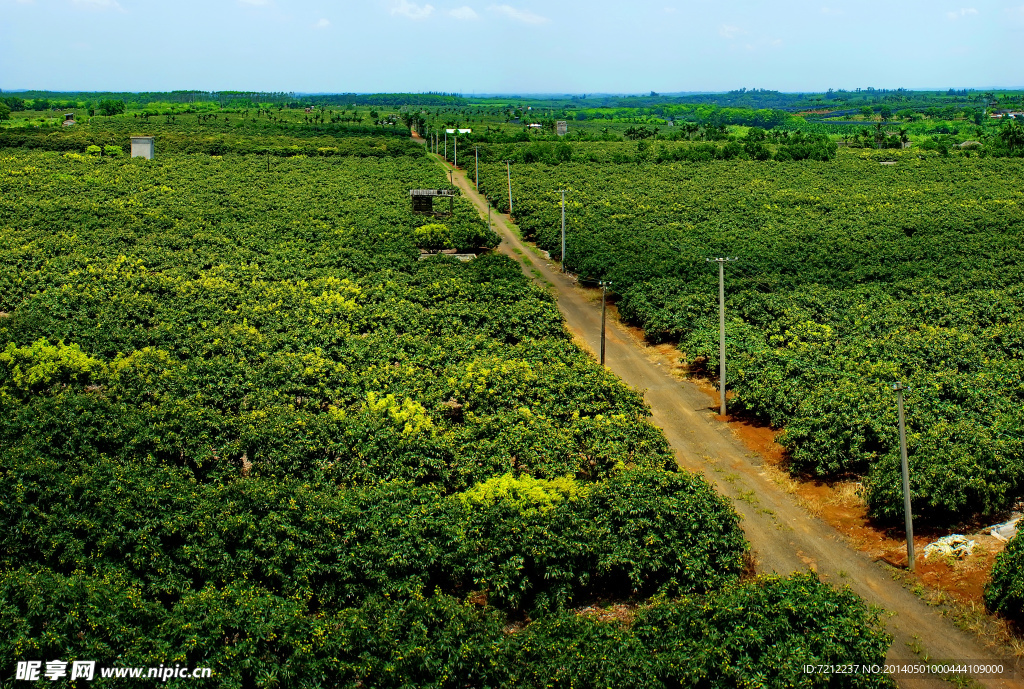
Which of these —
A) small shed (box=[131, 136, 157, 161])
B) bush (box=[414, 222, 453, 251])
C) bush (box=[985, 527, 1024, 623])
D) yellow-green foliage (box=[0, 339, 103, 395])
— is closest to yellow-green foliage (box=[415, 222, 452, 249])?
bush (box=[414, 222, 453, 251])

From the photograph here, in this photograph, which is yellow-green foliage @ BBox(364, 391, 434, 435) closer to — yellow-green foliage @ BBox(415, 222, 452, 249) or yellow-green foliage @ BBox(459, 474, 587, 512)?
yellow-green foliage @ BBox(459, 474, 587, 512)

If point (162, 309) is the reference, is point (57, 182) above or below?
above

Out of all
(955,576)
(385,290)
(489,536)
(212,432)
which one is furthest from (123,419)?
(955,576)

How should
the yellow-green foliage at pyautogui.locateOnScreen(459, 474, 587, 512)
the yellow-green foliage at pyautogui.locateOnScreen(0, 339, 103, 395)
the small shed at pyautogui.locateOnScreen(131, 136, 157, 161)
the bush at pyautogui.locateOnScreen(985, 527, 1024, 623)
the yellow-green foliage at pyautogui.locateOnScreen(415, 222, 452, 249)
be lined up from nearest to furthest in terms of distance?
the bush at pyautogui.locateOnScreen(985, 527, 1024, 623) < the yellow-green foliage at pyautogui.locateOnScreen(459, 474, 587, 512) < the yellow-green foliage at pyautogui.locateOnScreen(0, 339, 103, 395) < the yellow-green foliage at pyautogui.locateOnScreen(415, 222, 452, 249) < the small shed at pyautogui.locateOnScreen(131, 136, 157, 161)

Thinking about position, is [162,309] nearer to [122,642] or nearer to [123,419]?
[123,419]

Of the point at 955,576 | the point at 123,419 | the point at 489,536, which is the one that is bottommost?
the point at 955,576

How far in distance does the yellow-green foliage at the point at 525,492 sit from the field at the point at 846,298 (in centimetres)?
1044

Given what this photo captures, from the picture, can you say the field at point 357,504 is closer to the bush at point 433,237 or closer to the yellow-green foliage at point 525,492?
the yellow-green foliage at point 525,492

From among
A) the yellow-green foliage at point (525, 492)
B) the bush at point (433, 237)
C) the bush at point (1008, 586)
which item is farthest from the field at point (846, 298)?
A: the yellow-green foliage at point (525, 492)

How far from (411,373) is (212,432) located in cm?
848

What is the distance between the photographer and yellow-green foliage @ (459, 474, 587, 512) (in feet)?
81.7

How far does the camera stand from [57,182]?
277ft

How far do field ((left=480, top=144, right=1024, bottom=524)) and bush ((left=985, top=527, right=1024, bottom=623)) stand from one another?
3657 millimetres

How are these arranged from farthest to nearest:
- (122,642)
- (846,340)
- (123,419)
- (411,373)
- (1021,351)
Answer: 1. (846,340)
2. (1021,351)
3. (411,373)
4. (123,419)
5. (122,642)
